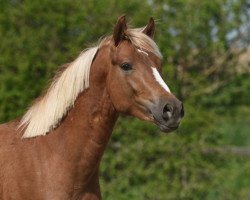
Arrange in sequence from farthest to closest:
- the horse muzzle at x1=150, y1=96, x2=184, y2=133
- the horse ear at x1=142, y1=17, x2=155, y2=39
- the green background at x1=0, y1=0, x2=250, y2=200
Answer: the green background at x1=0, y1=0, x2=250, y2=200, the horse ear at x1=142, y1=17, x2=155, y2=39, the horse muzzle at x1=150, y1=96, x2=184, y2=133

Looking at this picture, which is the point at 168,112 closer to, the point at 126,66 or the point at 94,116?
the point at 126,66

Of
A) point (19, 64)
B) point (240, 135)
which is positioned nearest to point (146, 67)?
point (19, 64)

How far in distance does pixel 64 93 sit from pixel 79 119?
199mm

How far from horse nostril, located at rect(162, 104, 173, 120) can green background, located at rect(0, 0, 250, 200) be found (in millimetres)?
3583

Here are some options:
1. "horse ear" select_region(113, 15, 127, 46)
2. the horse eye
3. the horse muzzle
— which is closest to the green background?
"horse ear" select_region(113, 15, 127, 46)

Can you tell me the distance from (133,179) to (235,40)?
2.16 metres

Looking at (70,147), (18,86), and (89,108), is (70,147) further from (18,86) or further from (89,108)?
(18,86)

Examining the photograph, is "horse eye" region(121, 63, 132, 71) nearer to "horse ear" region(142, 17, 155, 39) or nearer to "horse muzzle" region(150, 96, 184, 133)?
"horse muzzle" region(150, 96, 184, 133)

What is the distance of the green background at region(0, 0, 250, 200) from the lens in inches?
325

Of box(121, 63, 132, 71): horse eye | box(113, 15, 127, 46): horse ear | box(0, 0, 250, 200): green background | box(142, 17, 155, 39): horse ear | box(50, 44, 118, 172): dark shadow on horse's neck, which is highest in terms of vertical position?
box(113, 15, 127, 46): horse ear

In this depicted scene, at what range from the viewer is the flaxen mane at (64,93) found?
5.04 metres

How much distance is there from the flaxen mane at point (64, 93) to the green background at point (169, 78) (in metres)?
3.06

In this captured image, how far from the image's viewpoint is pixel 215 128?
28.9 ft

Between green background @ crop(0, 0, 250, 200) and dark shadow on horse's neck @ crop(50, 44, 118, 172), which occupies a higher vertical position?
dark shadow on horse's neck @ crop(50, 44, 118, 172)
